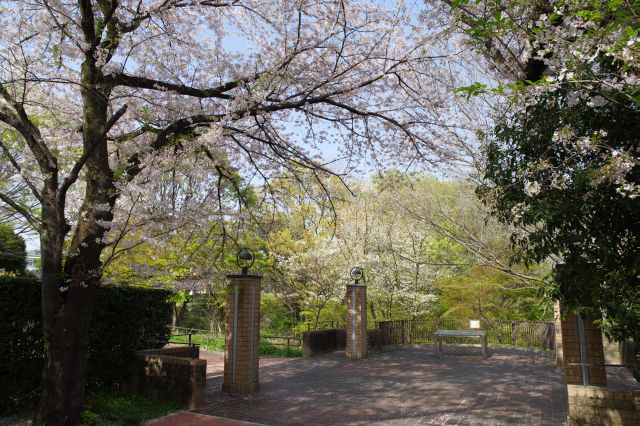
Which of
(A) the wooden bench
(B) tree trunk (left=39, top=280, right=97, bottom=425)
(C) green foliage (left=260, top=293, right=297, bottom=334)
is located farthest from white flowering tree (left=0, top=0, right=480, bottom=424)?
(C) green foliage (left=260, top=293, right=297, bottom=334)

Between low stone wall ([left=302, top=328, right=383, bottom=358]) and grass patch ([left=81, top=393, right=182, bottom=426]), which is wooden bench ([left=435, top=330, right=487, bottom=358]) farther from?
grass patch ([left=81, top=393, right=182, bottom=426])

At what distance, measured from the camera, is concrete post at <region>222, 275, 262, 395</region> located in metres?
7.15

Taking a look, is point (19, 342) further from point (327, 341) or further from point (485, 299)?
point (485, 299)

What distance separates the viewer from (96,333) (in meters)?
6.90

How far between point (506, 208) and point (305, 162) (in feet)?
12.2

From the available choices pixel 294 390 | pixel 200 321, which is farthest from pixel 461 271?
pixel 200 321

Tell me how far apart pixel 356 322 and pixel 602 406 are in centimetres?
748

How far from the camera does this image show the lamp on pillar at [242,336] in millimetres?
7156

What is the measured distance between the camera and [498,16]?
385 centimetres

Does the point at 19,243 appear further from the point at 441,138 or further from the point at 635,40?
the point at 635,40

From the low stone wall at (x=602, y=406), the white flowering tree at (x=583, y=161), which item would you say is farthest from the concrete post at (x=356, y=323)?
the white flowering tree at (x=583, y=161)

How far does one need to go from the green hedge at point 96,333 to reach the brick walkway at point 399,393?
60.9 inches

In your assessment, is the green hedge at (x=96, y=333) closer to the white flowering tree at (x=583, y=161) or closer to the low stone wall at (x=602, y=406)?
the white flowering tree at (x=583, y=161)

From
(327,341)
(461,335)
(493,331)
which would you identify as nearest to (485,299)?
(493,331)
